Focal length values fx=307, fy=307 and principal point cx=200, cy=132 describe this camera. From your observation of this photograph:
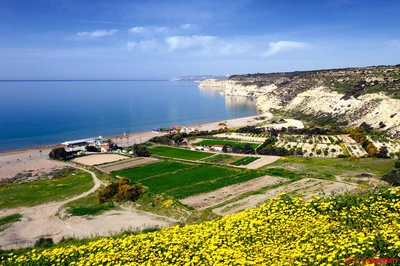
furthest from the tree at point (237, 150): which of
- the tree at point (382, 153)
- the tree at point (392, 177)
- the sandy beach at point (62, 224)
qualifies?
the sandy beach at point (62, 224)

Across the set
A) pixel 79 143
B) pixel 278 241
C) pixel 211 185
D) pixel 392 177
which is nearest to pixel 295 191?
pixel 211 185

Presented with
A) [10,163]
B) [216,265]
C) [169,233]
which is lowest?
[10,163]

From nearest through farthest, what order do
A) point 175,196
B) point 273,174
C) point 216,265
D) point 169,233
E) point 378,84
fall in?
point 216,265 < point 169,233 < point 175,196 < point 273,174 < point 378,84

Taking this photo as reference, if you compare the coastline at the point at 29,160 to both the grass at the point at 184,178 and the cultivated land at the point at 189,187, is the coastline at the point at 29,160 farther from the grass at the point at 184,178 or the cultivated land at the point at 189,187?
the grass at the point at 184,178

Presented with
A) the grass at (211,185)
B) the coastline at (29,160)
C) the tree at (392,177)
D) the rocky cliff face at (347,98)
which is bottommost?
the coastline at (29,160)

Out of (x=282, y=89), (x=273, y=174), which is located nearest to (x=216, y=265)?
(x=273, y=174)

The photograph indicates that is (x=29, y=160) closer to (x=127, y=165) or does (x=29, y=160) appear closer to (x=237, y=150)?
(x=127, y=165)

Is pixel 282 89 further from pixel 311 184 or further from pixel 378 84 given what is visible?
pixel 311 184
